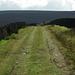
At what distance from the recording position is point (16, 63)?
32.7 feet

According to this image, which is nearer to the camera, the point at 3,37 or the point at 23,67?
the point at 23,67

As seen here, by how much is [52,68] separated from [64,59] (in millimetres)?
2057

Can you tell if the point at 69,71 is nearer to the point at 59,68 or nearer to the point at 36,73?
the point at 59,68

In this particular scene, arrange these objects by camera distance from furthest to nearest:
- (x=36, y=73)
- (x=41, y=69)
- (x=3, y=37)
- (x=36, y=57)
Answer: (x=3, y=37), (x=36, y=57), (x=41, y=69), (x=36, y=73)

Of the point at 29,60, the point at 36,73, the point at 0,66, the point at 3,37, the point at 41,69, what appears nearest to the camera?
the point at 36,73

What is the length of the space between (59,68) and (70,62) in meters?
1.35

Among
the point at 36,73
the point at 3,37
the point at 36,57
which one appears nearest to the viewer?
the point at 36,73

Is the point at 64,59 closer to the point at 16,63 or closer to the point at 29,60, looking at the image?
the point at 29,60

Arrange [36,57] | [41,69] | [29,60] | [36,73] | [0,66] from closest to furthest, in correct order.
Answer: [36,73] → [41,69] → [0,66] → [29,60] → [36,57]

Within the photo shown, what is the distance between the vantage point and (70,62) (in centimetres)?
986

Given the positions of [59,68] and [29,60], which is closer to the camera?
[59,68]

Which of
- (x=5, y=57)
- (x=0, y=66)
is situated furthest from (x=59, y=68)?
(x=5, y=57)

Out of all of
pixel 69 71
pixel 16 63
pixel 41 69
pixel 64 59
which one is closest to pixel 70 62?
pixel 64 59

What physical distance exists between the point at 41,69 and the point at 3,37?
1410cm
